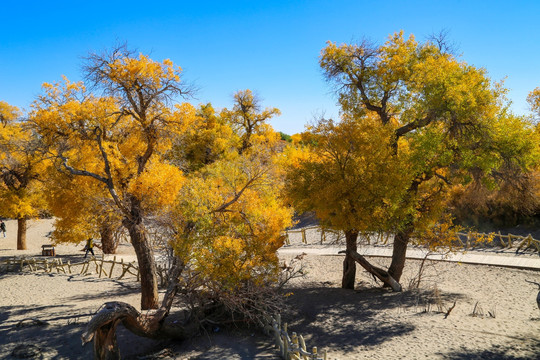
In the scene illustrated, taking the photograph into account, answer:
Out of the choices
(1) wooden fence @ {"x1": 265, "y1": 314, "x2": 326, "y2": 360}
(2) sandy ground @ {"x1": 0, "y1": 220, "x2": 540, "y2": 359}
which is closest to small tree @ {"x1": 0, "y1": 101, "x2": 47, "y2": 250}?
A: (2) sandy ground @ {"x1": 0, "y1": 220, "x2": 540, "y2": 359}

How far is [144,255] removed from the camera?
42.0ft

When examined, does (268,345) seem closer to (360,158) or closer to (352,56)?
(360,158)

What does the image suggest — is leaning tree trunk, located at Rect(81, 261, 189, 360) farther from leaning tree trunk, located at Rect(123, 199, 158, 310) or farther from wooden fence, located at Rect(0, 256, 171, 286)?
wooden fence, located at Rect(0, 256, 171, 286)

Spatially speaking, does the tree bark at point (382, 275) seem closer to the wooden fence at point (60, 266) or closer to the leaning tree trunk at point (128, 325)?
the leaning tree trunk at point (128, 325)

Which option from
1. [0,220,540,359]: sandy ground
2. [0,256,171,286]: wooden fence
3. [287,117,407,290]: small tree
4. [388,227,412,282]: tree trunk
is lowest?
[0,220,540,359]: sandy ground

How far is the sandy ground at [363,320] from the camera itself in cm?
1004

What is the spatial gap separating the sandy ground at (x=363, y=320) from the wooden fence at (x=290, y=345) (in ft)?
1.50

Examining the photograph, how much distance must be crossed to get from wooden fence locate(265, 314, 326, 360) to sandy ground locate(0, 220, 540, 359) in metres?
0.46

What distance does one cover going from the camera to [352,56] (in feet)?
49.1

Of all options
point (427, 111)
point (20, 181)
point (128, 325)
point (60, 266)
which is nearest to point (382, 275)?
point (427, 111)

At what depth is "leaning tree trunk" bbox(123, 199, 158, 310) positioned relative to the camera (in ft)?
41.2

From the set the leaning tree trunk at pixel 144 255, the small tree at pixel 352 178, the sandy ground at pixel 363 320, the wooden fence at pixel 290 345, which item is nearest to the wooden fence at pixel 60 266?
the sandy ground at pixel 363 320

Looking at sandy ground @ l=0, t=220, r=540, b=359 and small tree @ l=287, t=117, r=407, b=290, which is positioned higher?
small tree @ l=287, t=117, r=407, b=290

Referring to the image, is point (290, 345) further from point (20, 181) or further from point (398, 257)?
point (20, 181)
